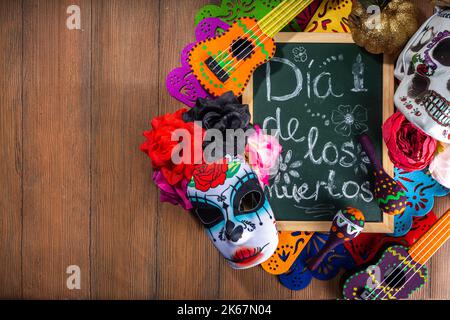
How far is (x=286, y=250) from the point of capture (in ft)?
4.00

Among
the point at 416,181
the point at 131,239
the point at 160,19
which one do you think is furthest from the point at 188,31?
the point at 416,181

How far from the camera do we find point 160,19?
123 cm

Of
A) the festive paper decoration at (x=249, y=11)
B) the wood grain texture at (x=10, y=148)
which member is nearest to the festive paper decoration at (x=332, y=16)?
the festive paper decoration at (x=249, y=11)

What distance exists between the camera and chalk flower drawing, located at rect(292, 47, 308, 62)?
1189 millimetres

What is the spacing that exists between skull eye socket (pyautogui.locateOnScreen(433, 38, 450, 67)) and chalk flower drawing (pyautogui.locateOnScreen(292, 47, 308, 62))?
1.12 feet

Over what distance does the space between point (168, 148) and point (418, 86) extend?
659 mm

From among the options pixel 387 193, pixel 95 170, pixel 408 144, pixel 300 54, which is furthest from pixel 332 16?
pixel 95 170

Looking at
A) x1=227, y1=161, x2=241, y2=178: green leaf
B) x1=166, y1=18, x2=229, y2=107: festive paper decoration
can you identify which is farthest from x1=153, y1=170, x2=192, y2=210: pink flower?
x1=166, y1=18, x2=229, y2=107: festive paper decoration

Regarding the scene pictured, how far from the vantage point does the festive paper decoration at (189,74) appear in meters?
1.20

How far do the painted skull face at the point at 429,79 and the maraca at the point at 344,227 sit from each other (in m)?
0.28

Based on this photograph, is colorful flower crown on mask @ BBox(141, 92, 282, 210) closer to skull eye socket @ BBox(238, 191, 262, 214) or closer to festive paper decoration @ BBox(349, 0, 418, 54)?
skull eye socket @ BBox(238, 191, 262, 214)

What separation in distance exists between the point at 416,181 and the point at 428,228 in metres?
0.14

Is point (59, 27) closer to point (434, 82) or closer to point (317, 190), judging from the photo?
point (317, 190)
